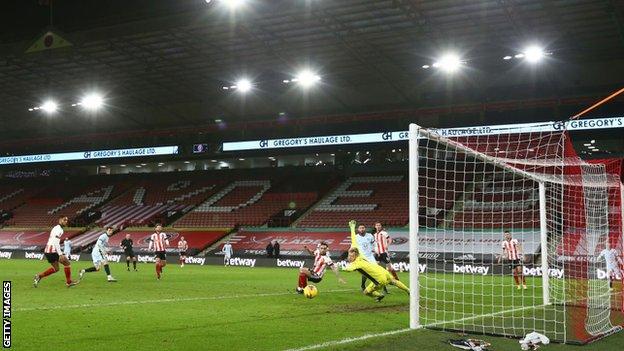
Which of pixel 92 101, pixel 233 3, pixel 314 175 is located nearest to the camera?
pixel 233 3

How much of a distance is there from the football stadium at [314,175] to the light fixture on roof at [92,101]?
217 millimetres

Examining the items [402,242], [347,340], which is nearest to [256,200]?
[402,242]

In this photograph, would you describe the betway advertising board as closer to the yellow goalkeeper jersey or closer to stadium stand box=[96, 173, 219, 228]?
stadium stand box=[96, 173, 219, 228]

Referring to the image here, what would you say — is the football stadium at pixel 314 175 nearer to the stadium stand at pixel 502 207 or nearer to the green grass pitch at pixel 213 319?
the green grass pitch at pixel 213 319

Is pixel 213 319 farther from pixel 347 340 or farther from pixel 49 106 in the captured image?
pixel 49 106

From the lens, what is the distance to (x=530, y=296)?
16516 mm

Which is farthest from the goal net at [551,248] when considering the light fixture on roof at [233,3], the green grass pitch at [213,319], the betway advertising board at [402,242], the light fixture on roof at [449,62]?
the light fixture on roof at [449,62]

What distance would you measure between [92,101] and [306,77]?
15.3 meters

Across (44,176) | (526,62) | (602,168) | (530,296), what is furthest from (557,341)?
(44,176)

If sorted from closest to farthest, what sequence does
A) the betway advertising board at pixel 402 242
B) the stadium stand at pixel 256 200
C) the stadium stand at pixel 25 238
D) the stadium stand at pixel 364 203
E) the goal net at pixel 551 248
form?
the goal net at pixel 551 248, the betway advertising board at pixel 402 242, the stadium stand at pixel 364 203, the stadium stand at pixel 256 200, the stadium stand at pixel 25 238

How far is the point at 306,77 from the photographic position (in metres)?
35.7

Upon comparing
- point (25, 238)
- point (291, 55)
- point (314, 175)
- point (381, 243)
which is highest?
point (291, 55)

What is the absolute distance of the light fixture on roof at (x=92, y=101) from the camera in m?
40.9

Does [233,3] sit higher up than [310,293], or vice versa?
Answer: [233,3]
